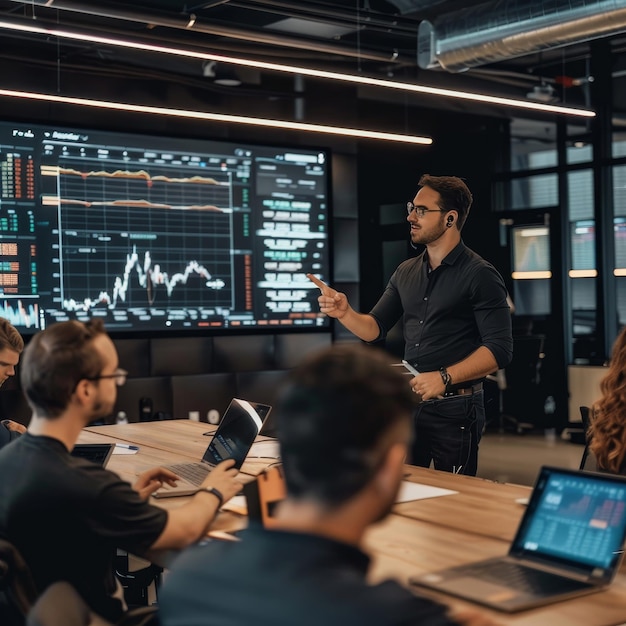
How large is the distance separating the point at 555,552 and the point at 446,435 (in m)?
1.81

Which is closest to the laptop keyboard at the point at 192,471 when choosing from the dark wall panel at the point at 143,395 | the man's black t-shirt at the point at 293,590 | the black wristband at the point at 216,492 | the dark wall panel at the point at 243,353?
the black wristband at the point at 216,492

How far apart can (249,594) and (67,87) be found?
20.2ft

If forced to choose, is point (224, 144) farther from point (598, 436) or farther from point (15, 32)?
point (598, 436)

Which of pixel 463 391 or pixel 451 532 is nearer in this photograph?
pixel 451 532

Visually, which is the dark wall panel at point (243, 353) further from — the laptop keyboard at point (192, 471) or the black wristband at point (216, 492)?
the black wristband at point (216, 492)

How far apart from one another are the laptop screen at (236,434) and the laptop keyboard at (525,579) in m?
1.18

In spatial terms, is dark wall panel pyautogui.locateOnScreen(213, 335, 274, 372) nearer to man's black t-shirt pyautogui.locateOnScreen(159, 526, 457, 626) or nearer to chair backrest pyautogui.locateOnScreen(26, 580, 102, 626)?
chair backrest pyautogui.locateOnScreen(26, 580, 102, 626)

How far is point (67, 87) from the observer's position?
679cm

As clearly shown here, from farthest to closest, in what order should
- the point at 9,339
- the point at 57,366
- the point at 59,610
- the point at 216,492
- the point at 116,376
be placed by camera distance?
the point at 9,339 < the point at 216,492 < the point at 116,376 < the point at 57,366 < the point at 59,610

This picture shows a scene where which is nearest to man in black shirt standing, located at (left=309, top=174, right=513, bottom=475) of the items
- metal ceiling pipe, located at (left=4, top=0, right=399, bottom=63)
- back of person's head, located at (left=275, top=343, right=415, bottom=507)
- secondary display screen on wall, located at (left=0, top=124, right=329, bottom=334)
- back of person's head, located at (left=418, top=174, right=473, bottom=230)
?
back of person's head, located at (left=418, top=174, right=473, bottom=230)

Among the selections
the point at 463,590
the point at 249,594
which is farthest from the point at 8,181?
the point at 249,594

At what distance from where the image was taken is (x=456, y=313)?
3.92m

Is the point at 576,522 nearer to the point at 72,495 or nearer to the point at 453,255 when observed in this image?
the point at 72,495

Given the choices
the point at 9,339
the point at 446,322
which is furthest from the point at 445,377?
the point at 9,339
